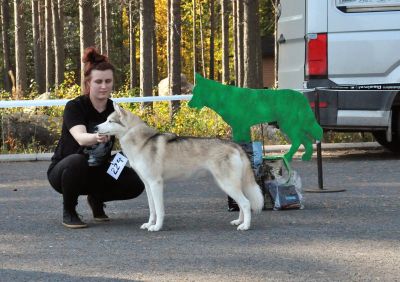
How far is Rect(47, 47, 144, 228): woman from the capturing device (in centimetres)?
744

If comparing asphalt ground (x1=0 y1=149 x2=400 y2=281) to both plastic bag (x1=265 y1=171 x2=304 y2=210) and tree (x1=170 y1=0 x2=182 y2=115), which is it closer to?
plastic bag (x1=265 y1=171 x2=304 y2=210)

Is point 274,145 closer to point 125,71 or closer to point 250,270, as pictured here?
point 250,270

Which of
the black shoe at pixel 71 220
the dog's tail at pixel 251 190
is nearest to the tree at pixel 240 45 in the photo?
the dog's tail at pixel 251 190

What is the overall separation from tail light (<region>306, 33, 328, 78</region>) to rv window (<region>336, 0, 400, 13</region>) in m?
0.53

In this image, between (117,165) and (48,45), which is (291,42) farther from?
(48,45)

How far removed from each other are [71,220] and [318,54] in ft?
18.8

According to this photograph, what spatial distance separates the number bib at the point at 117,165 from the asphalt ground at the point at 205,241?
0.49 metres

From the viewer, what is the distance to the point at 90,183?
25.3 feet

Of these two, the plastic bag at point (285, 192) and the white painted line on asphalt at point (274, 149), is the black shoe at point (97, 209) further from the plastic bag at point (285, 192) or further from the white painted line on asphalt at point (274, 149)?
the white painted line on asphalt at point (274, 149)

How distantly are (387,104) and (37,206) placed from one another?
18.3 feet

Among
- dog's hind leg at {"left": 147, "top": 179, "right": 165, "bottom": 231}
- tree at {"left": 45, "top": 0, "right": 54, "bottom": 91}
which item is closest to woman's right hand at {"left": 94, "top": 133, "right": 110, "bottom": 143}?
dog's hind leg at {"left": 147, "top": 179, "right": 165, "bottom": 231}

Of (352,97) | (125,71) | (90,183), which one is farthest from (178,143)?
(125,71)

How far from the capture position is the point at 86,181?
764 centimetres

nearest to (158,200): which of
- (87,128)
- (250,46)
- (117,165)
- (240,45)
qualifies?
(117,165)
